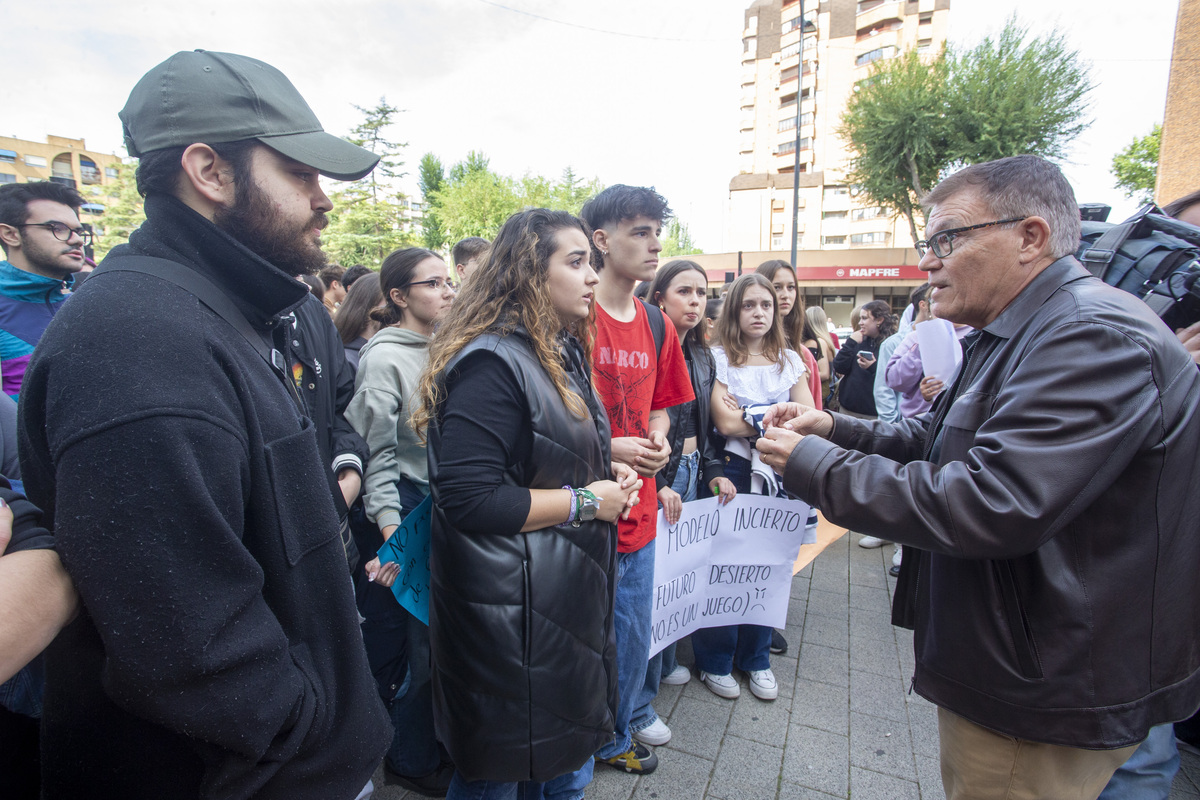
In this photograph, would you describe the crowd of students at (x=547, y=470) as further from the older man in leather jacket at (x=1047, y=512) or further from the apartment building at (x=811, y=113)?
the apartment building at (x=811, y=113)

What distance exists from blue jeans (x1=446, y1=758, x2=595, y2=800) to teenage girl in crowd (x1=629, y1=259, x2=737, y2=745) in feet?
2.86

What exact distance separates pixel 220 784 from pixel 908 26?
57566mm

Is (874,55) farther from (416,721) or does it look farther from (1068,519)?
(416,721)

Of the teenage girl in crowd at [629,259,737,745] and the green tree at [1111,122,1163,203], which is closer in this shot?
the teenage girl in crowd at [629,259,737,745]

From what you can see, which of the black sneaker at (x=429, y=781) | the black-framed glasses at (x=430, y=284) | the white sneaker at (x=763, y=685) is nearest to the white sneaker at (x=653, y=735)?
the white sneaker at (x=763, y=685)

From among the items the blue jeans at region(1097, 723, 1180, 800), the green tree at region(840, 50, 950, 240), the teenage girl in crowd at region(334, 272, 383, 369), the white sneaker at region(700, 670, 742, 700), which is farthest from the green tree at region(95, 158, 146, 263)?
the blue jeans at region(1097, 723, 1180, 800)

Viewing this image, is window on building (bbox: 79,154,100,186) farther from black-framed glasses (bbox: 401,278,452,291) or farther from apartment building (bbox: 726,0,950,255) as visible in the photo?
black-framed glasses (bbox: 401,278,452,291)

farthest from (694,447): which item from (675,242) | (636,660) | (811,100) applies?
(675,242)

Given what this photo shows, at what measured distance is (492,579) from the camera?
1621 mm

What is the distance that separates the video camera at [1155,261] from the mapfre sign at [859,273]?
27.9 m

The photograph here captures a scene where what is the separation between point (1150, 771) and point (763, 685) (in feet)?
5.03

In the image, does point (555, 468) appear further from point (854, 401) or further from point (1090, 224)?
point (854, 401)

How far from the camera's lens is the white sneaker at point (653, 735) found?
8.92ft

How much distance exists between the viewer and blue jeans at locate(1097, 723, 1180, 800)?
6.21ft
